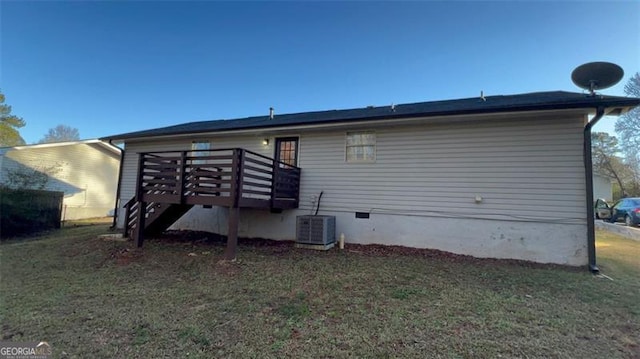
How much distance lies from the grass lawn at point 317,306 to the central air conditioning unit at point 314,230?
62 centimetres

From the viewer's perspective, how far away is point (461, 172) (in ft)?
22.3

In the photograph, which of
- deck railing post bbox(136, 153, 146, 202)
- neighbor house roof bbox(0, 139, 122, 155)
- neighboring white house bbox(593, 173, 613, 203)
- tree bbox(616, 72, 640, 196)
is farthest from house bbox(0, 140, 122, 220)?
neighboring white house bbox(593, 173, 613, 203)

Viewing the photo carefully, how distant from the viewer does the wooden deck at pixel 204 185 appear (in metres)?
6.16

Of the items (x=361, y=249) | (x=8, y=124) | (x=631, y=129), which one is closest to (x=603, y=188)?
(x=631, y=129)

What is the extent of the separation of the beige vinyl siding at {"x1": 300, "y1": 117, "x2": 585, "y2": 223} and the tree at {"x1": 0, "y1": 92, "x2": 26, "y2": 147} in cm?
2262

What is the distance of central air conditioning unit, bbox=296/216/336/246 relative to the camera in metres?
7.04

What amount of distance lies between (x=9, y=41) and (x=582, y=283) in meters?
18.3

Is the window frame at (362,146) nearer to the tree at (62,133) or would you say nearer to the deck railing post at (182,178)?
the deck railing post at (182,178)

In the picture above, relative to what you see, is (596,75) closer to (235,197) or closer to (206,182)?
(235,197)

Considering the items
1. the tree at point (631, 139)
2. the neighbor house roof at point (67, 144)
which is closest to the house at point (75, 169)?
the neighbor house roof at point (67, 144)

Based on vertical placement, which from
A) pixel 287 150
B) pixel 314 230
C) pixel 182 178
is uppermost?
pixel 287 150

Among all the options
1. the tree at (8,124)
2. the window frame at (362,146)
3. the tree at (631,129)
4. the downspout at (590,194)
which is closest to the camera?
the downspout at (590,194)

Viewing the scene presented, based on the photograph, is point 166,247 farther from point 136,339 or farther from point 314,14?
point 314,14

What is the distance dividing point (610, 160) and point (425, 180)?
2817cm
